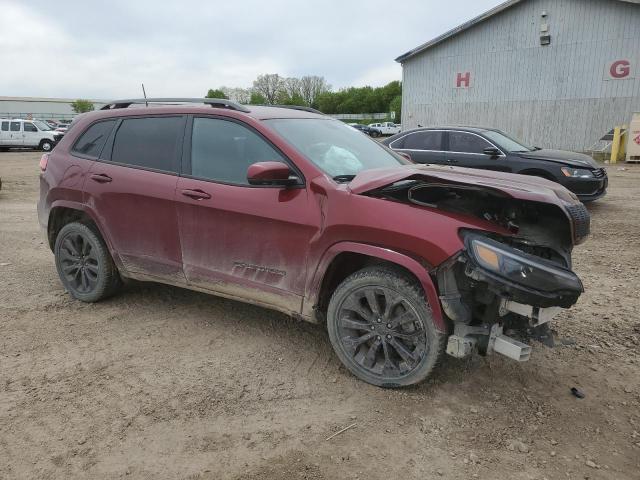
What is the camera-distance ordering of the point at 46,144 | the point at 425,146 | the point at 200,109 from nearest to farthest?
the point at 200,109 < the point at 425,146 < the point at 46,144

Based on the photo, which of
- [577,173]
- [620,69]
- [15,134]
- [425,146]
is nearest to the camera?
[577,173]

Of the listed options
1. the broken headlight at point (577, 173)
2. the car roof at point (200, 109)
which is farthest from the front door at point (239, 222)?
the broken headlight at point (577, 173)

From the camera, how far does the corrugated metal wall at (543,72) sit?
20.2 metres

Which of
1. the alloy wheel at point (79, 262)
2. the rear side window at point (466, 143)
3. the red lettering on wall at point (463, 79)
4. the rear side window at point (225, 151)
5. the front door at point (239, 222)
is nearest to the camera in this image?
the front door at point (239, 222)

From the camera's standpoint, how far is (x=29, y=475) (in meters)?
2.44

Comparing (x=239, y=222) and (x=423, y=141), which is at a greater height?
(x=423, y=141)

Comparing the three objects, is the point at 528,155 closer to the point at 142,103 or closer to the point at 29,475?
the point at 142,103

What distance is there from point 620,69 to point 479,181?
2147 cm

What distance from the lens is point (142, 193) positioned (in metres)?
3.98

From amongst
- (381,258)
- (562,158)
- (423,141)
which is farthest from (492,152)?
(381,258)

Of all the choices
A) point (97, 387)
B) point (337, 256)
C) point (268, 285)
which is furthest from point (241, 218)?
point (97, 387)

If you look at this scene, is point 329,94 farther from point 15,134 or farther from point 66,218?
point 66,218

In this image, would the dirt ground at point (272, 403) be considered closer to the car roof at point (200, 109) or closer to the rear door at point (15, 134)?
the car roof at point (200, 109)

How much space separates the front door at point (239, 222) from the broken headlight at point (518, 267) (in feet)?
3.41
